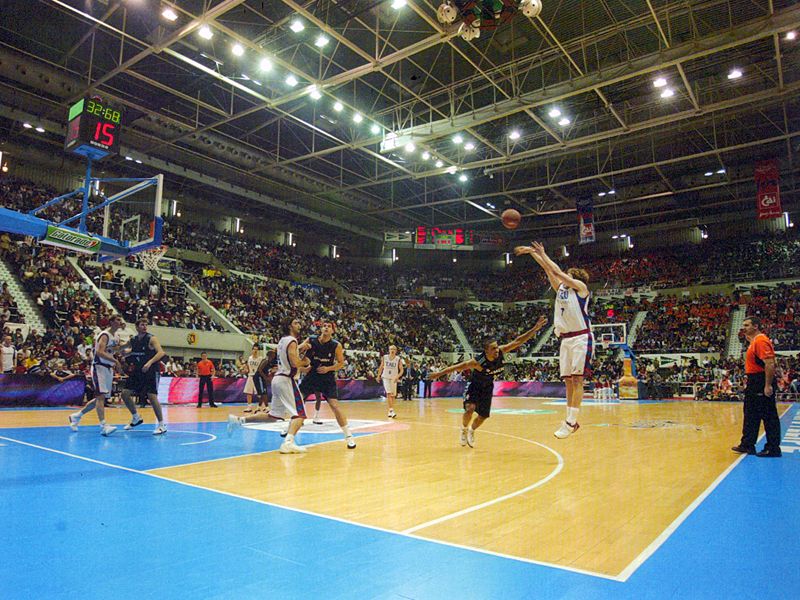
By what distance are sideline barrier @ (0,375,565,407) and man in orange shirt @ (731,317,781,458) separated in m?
15.5

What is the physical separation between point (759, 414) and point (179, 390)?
1634 centimetres

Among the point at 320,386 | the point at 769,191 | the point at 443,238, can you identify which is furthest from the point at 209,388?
the point at 769,191

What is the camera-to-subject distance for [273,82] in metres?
18.6

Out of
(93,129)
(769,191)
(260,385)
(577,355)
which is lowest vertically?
(260,385)

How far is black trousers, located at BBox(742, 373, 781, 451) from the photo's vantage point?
22.2ft

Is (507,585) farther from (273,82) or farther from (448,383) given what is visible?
(448,383)

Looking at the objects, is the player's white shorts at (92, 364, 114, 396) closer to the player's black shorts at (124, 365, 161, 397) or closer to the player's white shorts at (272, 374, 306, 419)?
the player's black shorts at (124, 365, 161, 397)

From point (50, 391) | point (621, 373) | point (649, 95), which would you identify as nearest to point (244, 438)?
point (50, 391)

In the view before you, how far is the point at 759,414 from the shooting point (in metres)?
6.91

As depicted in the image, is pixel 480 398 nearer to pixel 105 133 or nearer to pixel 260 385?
pixel 260 385

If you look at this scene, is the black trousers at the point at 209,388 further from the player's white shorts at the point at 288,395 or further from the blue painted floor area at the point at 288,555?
the blue painted floor area at the point at 288,555

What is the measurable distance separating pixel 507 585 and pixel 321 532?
4.45ft

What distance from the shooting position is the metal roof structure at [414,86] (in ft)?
50.8

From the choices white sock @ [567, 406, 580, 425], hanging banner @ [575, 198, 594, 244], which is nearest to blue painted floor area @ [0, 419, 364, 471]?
white sock @ [567, 406, 580, 425]
